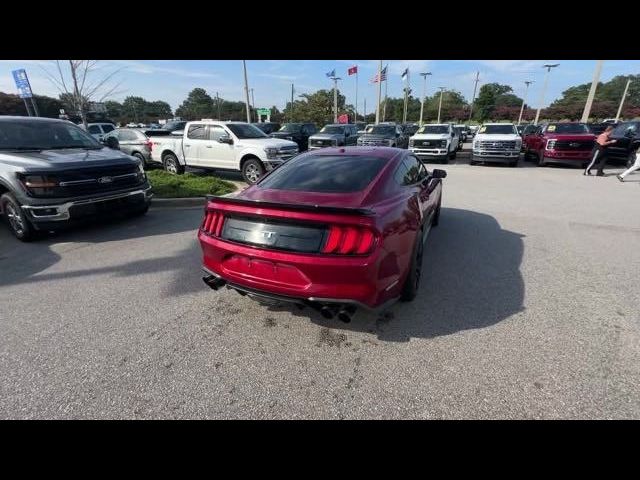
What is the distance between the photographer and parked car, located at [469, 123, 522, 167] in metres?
14.2

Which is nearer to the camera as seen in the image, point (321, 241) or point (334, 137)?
point (321, 241)

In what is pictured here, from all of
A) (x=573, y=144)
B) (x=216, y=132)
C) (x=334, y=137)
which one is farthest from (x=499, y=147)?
(x=216, y=132)

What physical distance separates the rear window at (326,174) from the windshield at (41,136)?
4.78m

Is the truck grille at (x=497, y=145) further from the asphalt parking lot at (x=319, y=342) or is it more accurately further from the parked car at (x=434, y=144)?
the asphalt parking lot at (x=319, y=342)

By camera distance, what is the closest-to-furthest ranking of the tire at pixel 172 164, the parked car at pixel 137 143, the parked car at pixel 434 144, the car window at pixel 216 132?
1. the car window at pixel 216 132
2. the tire at pixel 172 164
3. the parked car at pixel 137 143
4. the parked car at pixel 434 144

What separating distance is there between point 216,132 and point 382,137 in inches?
393

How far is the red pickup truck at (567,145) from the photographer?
1345cm

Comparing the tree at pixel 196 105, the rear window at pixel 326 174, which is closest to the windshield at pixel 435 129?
the rear window at pixel 326 174

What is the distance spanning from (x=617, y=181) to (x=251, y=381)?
13963mm

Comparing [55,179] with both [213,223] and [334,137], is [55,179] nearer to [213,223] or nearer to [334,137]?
[213,223]

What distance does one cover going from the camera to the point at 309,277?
242 centimetres

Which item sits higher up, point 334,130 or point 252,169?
point 334,130
